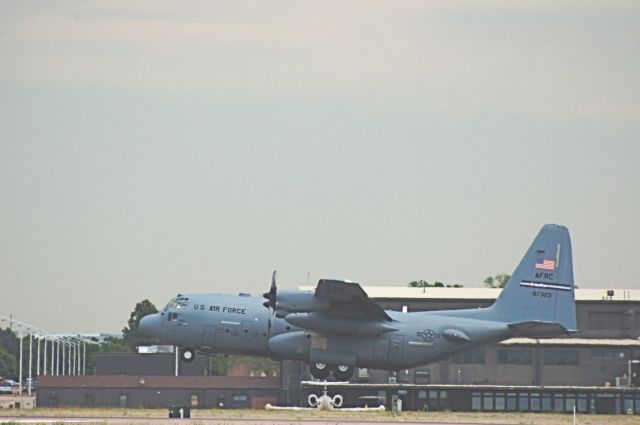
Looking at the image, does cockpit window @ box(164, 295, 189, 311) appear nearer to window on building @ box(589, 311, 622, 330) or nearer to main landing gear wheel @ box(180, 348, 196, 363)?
main landing gear wheel @ box(180, 348, 196, 363)

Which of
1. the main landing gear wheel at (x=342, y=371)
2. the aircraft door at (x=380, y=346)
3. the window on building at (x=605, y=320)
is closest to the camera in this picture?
the aircraft door at (x=380, y=346)

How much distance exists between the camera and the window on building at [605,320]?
10556cm

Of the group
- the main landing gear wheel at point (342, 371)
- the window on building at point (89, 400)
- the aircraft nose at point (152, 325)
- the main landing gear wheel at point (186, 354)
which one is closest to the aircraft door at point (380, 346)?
the main landing gear wheel at point (342, 371)

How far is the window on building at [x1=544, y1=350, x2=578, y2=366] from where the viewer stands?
10162cm

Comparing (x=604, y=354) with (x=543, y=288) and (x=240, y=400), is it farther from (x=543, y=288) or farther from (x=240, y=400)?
(x=543, y=288)

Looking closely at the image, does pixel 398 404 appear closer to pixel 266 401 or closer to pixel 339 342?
pixel 266 401

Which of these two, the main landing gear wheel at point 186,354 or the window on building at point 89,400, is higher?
the main landing gear wheel at point 186,354

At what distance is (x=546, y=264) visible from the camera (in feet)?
237

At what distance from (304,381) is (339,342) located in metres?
31.2

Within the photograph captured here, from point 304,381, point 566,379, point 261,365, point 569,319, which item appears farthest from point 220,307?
point 261,365

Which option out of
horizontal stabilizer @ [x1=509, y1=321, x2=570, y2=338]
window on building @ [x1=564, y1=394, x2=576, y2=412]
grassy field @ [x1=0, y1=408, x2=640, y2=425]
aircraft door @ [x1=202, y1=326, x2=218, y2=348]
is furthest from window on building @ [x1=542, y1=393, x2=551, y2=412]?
aircraft door @ [x1=202, y1=326, x2=218, y2=348]

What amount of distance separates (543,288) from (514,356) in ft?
101

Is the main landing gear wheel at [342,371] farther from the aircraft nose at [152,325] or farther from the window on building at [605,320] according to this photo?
the window on building at [605,320]

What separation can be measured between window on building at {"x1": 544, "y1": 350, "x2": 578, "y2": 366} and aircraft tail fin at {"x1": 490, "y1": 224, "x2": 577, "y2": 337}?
30.1 m
